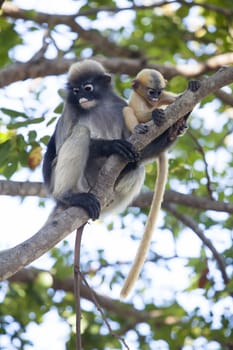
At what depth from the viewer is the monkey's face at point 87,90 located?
6.57 metres

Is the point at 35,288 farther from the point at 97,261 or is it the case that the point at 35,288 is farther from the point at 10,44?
the point at 10,44

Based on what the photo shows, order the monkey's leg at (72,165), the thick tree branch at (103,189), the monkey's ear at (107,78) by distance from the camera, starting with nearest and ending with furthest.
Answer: the thick tree branch at (103,189) < the monkey's leg at (72,165) < the monkey's ear at (107,78)

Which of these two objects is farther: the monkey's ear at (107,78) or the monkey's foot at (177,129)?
the monkey's ear at (107,78)

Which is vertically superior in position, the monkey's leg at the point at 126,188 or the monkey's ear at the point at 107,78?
the monkey's ear at the point at 107,78

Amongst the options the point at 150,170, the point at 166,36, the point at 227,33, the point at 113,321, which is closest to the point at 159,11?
the point at 166,36

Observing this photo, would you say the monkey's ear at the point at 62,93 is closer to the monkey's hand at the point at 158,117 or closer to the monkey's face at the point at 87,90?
the monkey's face at the point at 87,90

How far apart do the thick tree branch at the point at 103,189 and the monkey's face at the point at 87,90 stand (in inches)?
45.6

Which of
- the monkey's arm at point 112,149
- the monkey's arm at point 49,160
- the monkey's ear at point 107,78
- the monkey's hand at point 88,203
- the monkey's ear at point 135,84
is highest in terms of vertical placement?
the monkey's ear at point 107,78

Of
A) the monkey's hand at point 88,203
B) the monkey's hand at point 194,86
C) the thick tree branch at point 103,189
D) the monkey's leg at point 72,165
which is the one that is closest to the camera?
the thick tree branch at point 103,189

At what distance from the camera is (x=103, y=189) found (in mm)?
5387

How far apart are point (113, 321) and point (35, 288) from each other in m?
1.20

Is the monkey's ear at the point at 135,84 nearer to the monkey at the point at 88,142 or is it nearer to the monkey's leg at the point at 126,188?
the monkey at the point at 88,142

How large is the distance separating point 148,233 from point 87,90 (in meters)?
1.32

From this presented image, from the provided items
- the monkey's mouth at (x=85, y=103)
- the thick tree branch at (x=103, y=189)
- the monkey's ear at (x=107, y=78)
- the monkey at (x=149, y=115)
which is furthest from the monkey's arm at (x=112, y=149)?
the monkey's ear at (x=107, y=78)
